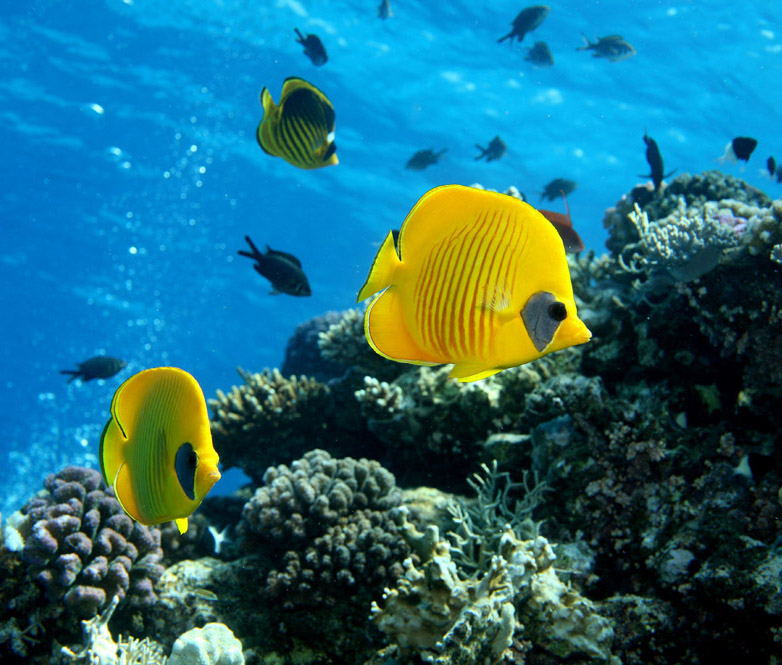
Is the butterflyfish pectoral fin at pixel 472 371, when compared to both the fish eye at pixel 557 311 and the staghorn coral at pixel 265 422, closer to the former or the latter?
the fish eye at pixel 557 311

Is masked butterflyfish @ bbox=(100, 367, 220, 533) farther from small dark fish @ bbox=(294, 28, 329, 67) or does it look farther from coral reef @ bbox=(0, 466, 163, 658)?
small dark fish @ bbox=(294, 28, 329, 67)

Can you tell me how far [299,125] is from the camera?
12.4 ft

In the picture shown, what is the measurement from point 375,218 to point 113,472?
106 feet

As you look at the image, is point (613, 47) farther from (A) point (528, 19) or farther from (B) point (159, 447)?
(B) point (159, 447)

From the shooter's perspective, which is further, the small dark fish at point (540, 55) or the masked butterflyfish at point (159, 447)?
the small dark fish at point (540, 55)

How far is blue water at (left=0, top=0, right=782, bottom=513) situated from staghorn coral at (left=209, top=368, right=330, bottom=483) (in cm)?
1102

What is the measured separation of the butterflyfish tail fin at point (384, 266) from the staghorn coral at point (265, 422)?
5003mm

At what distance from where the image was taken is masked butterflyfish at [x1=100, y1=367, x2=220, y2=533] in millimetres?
1652

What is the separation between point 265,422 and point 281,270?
6.82 feet

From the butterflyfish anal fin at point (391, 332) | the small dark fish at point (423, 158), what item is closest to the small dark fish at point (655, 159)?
the small dark fish at point (423, 158)

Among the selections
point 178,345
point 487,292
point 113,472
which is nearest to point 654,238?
point 487,292

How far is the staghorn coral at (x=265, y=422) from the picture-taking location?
612 centimetres

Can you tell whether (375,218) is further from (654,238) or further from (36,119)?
(654,238)

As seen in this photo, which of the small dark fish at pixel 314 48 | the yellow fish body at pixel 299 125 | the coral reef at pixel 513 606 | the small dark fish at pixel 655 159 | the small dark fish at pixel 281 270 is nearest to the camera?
the coral reef at pixel 513 606
